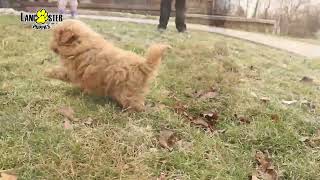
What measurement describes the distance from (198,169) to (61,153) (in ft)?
3.25

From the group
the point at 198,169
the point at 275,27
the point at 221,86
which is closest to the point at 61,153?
the point at 198,169

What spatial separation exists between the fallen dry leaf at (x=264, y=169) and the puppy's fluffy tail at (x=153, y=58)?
1138mm

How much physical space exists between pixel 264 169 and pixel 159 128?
955 mm

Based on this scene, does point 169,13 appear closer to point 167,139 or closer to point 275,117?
point 275,117

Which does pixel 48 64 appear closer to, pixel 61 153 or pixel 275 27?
pixel 61 153

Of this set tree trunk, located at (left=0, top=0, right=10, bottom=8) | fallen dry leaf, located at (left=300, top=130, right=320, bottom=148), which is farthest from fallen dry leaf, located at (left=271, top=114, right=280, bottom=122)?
tree trunk, located at (left=0, top=0, right=10, bottom=8)

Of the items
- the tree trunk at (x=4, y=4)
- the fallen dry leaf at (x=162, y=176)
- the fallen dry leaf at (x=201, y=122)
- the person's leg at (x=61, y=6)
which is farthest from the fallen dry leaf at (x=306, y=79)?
the tree trunk at (x=4, y=4)

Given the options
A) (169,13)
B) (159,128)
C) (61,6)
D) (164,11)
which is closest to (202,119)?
(159,128)

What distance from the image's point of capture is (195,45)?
7.09m

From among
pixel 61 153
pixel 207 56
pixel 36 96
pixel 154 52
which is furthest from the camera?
pixel 207 56

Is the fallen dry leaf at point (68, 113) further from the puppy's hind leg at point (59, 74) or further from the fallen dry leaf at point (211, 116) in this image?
the fallen dry leaf at point (211, 116)

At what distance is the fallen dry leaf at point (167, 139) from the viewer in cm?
352

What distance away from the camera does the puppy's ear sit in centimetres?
418

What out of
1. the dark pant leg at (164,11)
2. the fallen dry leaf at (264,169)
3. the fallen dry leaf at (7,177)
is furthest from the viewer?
the dark pant leg at (164,11)
